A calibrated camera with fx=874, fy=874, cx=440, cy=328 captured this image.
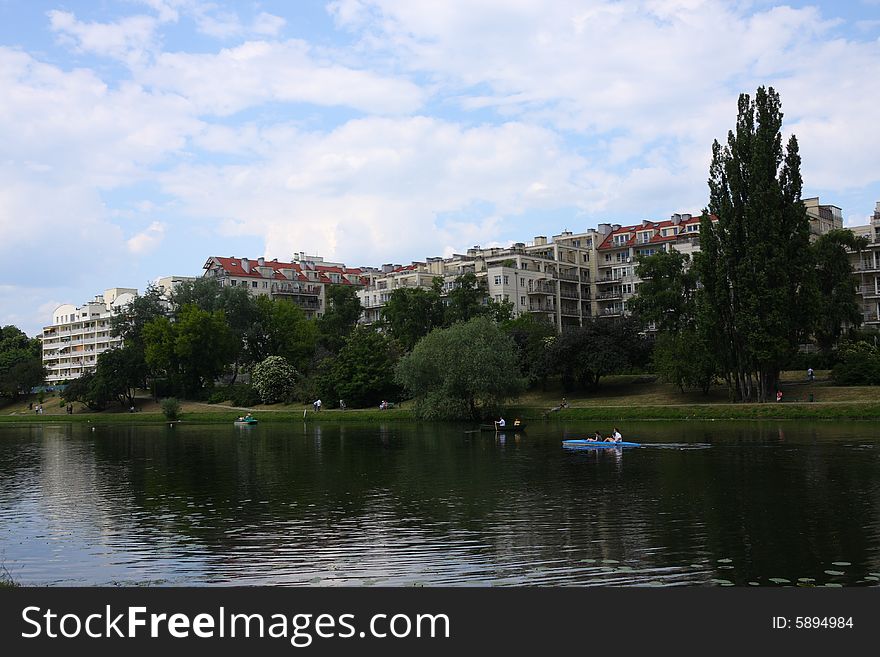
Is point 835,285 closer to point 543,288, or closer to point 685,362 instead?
point 685,362

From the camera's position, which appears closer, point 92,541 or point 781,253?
point 92,541

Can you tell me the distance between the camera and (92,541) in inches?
1064

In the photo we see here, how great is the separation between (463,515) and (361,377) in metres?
79.1

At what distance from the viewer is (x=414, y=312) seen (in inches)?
5118

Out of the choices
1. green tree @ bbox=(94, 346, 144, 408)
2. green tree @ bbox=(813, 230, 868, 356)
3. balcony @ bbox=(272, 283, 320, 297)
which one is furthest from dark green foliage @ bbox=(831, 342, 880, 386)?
balcony @ bbox=(272, 283, 320, 297)

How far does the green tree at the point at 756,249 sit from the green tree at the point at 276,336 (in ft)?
267

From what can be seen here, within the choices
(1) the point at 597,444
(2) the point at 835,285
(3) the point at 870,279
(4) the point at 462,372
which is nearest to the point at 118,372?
(4) the point at 462,372

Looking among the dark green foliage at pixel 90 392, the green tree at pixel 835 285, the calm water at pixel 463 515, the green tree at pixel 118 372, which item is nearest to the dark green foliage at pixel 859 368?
the green tree at pixel 835 285

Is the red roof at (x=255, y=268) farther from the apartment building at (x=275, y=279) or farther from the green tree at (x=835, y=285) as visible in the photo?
the green tree at (x=835, y=285)
